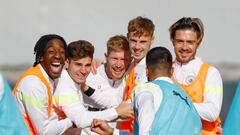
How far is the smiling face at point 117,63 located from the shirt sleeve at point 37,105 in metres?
0.65

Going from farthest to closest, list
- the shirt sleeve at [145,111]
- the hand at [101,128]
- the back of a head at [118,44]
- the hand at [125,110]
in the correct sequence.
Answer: the back of a head at [118,44], the hand at [125,110], the hand at [101,128], the shirt sleeve at [145,111]

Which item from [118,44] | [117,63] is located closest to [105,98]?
[117,63]

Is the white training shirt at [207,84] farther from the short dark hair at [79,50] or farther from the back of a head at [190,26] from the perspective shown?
the short dark hair at [79,50]

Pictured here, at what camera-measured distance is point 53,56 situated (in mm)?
7160

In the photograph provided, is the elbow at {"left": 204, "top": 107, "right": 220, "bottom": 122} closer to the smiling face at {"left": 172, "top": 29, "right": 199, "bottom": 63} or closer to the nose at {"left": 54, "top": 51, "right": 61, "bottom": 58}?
the smiling face at {"left": 172, "top": 29, "right": 199, "bottom": 63}

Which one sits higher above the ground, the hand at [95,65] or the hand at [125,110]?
the hand at [95,65]

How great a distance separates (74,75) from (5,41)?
5.92m

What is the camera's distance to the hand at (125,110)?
268 inches

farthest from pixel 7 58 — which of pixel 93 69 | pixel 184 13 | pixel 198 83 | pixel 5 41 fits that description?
pixel 198 83

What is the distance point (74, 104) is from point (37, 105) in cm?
25

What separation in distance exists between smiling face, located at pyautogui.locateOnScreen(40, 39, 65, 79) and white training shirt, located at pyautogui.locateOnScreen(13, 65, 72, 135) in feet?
0.58

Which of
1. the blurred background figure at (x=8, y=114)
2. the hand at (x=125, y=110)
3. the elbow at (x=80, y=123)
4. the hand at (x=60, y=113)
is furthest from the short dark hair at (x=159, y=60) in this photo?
the hand at (x=60, y=113)

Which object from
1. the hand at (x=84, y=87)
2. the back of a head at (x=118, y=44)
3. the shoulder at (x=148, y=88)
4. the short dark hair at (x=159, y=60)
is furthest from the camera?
the back of a head at (x=118, y=44)

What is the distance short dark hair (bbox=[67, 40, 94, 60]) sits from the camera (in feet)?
23.4
